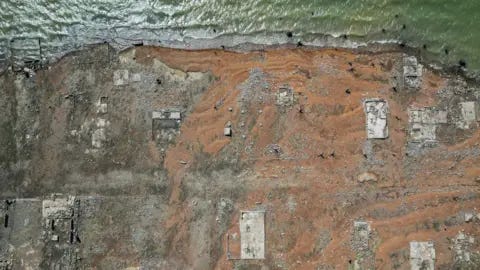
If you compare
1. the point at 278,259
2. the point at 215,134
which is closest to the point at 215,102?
the point at 215,134

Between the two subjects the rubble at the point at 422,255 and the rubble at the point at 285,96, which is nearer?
the rubble at the point at 422,255

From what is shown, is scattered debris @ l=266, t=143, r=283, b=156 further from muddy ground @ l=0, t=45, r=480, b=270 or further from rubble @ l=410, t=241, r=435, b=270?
rubble @ l=410, t=241, r=435, b=270

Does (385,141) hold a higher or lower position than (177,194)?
higher

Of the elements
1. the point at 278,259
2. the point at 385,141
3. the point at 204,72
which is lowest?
the point at 278,259

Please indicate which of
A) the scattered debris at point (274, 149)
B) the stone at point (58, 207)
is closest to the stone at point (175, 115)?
the scattered debris at point (274, 149)

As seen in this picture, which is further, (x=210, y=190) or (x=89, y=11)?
(x=89, y=11)

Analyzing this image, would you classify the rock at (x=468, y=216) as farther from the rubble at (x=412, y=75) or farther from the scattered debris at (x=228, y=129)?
the scattered debris at (x=228, y=129)

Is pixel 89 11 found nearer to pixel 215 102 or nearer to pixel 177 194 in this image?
pixel 215 102
